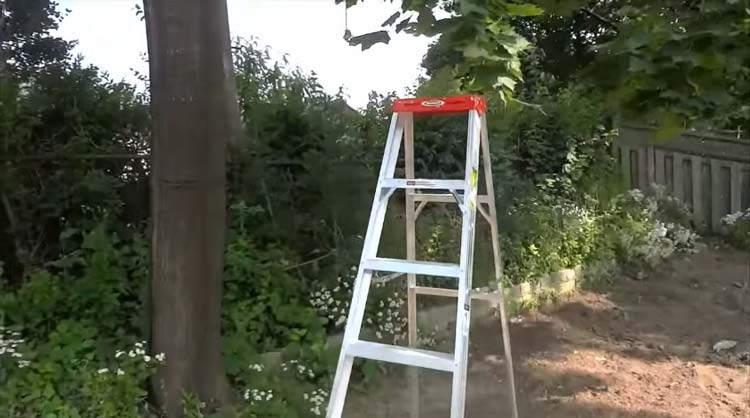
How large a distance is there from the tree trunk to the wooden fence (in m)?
5.22

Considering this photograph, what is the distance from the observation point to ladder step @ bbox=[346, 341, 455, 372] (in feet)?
10.3

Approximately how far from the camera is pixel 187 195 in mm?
3549

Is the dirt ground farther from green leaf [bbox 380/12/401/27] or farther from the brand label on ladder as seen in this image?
green leaf [bbox 380/12/401/27]

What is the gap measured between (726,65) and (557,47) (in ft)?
12.5

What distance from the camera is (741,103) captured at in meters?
2.81

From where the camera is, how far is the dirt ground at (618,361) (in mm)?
4383

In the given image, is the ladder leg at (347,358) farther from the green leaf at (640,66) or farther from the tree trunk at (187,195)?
the green leaf at (640,66)

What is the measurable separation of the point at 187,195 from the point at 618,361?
120 inches

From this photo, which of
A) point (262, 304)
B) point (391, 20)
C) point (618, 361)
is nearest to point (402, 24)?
point (391, 20)

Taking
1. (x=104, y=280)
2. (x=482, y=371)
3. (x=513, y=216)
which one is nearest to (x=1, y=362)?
(x=104, y=280)

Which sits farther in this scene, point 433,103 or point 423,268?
point 433,103

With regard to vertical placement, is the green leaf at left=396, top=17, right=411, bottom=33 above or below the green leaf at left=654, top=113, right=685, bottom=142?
above

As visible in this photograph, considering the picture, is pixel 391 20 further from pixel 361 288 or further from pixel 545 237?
pixel 545 237

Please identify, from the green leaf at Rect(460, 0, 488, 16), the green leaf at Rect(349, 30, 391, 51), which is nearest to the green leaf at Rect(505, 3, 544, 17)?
the green leaf at Rect(460, 0, 488, 16)
